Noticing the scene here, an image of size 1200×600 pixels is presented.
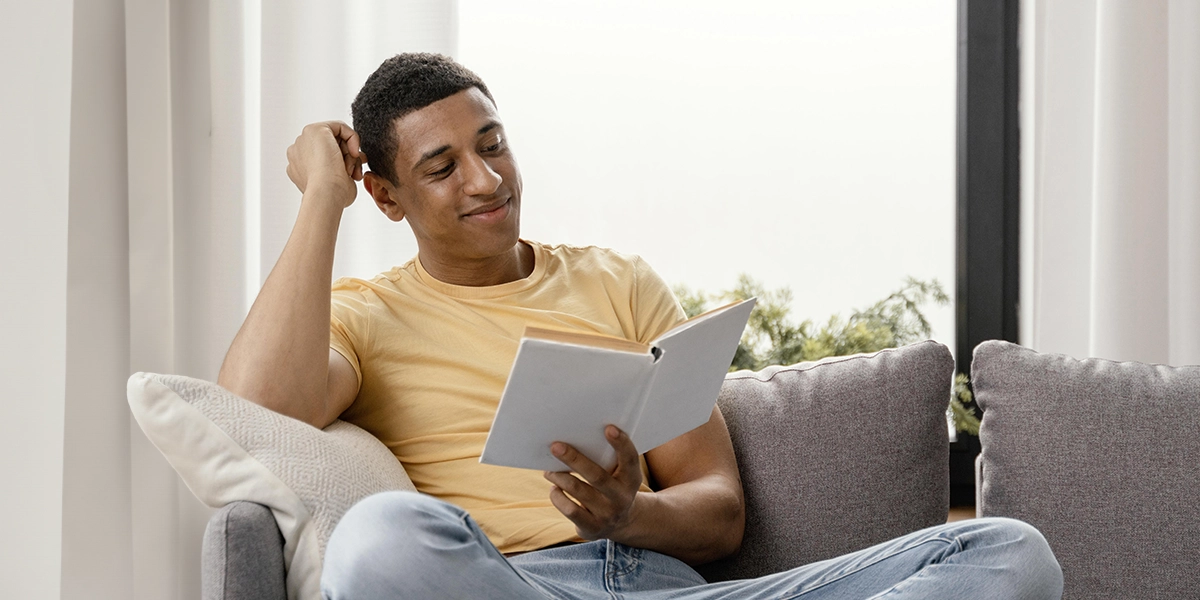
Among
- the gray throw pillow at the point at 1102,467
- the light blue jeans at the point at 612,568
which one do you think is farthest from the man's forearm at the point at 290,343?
the gray throw pillow at the point at 1102,467

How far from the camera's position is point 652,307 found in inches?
67.1

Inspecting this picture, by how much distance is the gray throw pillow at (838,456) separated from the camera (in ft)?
5.28

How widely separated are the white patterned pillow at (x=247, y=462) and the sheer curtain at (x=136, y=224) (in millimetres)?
681

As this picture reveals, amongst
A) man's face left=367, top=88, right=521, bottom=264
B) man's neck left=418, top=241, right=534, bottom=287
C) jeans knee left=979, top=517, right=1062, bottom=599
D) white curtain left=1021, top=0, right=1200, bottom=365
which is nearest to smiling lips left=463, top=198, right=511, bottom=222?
man's face left=367, top=88, right=521, bottom=264

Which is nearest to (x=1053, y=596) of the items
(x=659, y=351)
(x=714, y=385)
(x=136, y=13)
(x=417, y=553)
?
(x=714, y=385)

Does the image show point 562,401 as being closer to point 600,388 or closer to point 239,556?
point 600,388

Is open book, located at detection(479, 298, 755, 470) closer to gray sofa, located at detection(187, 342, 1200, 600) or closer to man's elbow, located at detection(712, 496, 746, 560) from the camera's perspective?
man's elbow, located at detection(712, 496, 746, 560)

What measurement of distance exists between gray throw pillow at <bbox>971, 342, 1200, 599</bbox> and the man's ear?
107 centimetres

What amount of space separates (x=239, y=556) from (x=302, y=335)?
0.37 metres

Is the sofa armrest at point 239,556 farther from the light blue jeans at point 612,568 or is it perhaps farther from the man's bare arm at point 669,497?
the man's bare arm at point 669,497

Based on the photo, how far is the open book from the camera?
1035 mm

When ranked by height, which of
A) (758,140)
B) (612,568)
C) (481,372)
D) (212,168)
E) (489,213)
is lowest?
(612,568)

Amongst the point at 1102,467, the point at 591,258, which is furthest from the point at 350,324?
the point at 1102,467

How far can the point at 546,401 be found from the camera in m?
1.08
